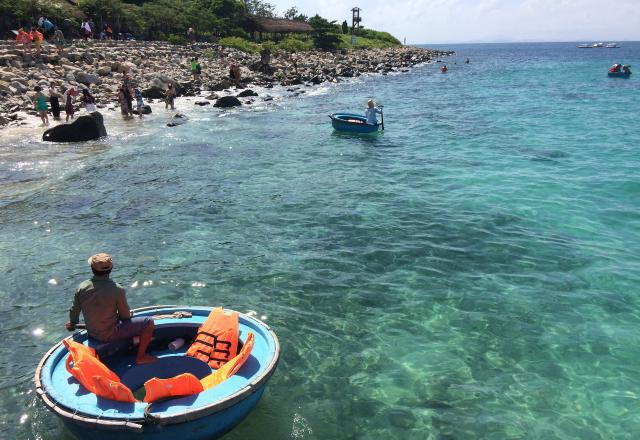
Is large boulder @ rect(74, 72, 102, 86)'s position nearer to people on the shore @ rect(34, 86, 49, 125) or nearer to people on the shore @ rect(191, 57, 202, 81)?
people on the shore @ rect(34, 86, 49, 125)

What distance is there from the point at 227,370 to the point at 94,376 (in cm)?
179

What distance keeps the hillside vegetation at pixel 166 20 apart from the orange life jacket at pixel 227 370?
48.4 metres

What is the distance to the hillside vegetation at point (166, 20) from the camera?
45.8 metres

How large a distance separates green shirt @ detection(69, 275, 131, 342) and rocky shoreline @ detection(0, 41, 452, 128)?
25387 millimetres

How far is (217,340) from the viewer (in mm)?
7957

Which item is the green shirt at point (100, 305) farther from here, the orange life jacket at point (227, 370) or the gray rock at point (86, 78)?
the gray rock at point (86, 78)

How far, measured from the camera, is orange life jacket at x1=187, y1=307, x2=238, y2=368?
777 cm

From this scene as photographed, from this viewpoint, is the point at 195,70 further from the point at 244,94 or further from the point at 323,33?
the point at 323,33

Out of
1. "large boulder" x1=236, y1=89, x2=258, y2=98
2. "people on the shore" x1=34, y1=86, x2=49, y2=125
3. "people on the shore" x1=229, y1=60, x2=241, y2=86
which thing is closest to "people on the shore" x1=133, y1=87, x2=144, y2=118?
"people on the shore" x1=34, y1=86, x2=49, y2=125

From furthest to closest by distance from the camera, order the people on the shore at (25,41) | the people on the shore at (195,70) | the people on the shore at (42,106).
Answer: the people on the shore at (195,70), the people on the shore at (25,41), the people on the shore at (42,106)

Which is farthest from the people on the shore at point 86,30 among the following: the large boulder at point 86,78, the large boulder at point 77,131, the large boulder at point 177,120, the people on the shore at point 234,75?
the large boulder at point 77,131

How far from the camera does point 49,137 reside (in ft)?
84.6

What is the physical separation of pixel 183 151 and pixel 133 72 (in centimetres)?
2294

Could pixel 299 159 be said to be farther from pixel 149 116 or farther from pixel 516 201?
pixel 149 116
